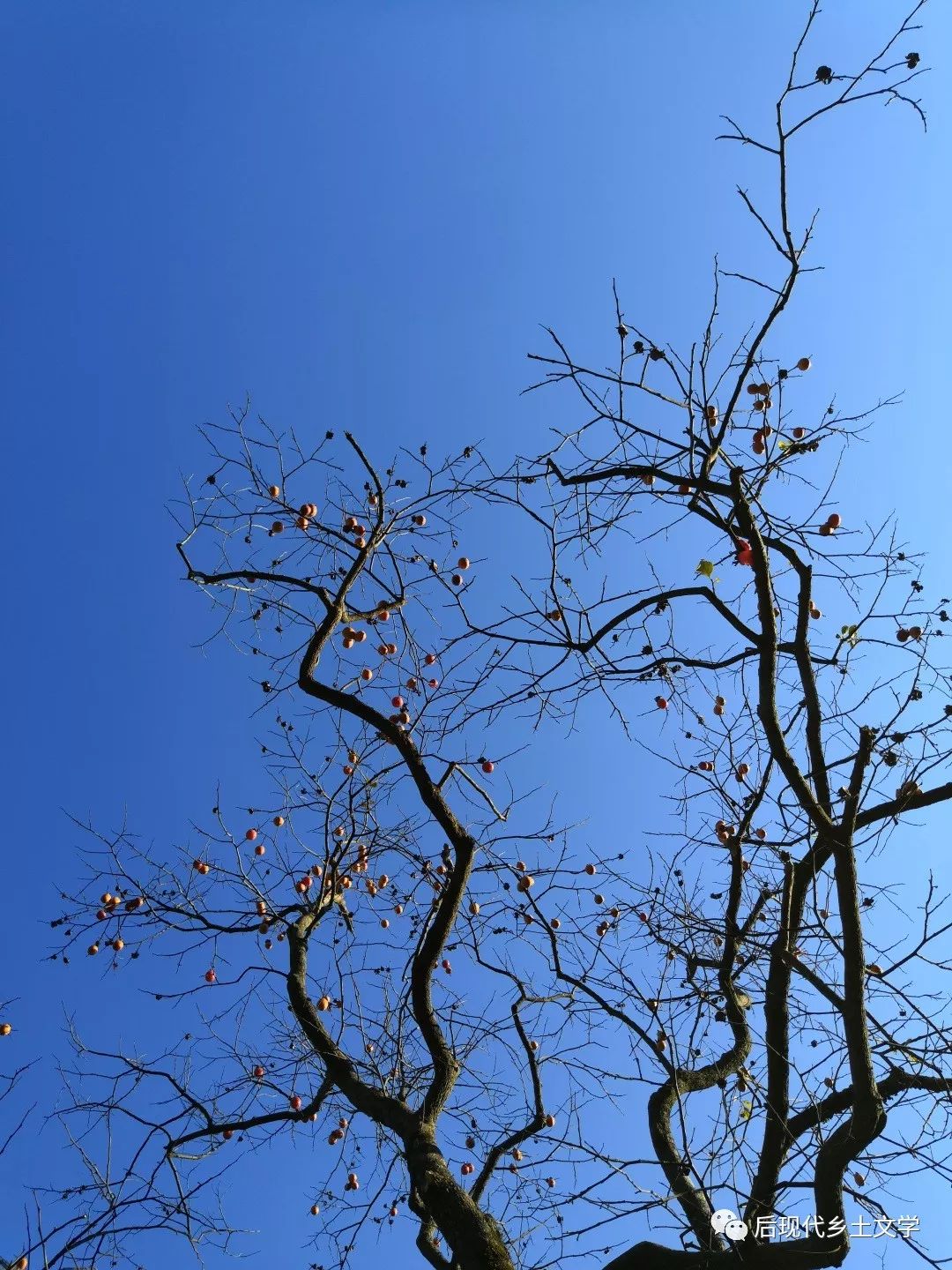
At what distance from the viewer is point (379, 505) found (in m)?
4.33

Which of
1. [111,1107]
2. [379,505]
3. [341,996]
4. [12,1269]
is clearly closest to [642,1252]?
[341,996]

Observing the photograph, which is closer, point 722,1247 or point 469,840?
point 722,1247

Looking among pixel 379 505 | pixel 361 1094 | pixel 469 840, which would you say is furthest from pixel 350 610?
pixel 361 1094

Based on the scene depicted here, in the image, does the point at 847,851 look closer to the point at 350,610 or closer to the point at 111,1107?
the point at 350,610

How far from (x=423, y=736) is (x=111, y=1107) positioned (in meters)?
2.28

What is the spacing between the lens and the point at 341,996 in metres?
4.40

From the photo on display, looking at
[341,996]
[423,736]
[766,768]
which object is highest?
[423,736]

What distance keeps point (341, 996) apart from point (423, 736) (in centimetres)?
128

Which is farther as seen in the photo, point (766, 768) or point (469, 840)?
point (766, 768)

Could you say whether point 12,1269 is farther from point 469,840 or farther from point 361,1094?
point 469,840

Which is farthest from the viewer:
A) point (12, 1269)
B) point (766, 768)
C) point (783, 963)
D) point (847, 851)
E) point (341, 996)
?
point (341, 996)

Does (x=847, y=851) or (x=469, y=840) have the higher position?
(x=469, y=840)

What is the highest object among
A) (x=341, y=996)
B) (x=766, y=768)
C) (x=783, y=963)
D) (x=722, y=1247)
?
(x=341, y=996)

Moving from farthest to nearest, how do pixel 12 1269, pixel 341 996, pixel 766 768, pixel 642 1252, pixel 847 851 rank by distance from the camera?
pixel 341 996 → pixel 766 768 → pixel 12 1269 → pixel 847 851 → pixel 642 1252
